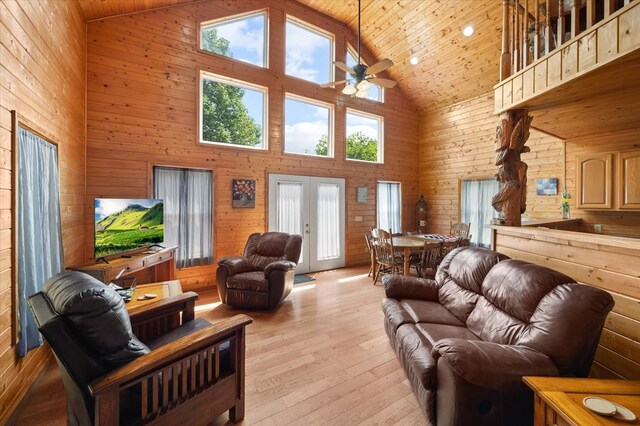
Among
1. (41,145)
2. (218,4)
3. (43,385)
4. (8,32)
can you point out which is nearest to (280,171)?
(218,4)

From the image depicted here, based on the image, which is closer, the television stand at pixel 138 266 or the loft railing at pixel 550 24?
the loft railing at pixel 550 24

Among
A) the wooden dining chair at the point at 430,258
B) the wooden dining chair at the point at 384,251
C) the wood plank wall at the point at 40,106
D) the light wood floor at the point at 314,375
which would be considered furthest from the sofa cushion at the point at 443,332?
the wood plank wall at the point at 40,106

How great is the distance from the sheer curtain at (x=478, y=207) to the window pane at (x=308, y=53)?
4.16m

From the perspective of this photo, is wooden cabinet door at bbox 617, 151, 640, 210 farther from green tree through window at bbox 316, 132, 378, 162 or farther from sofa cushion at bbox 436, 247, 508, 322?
green tree through window at bbox 316, 132, 378, 162

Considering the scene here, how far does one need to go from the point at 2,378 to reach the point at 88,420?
3.67 feet

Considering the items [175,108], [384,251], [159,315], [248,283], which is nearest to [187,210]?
[175,108]

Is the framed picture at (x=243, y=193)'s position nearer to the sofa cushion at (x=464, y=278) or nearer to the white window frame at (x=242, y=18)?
the white window frame at (x=242, y=18)

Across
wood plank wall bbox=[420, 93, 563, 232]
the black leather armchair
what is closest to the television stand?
the black leather armchair

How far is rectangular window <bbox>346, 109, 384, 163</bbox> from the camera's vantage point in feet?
21.3

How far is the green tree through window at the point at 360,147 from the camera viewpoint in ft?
21.1

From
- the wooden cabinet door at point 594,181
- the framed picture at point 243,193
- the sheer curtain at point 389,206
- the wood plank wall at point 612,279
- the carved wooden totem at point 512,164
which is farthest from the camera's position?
the sheer curtain at point 389,206

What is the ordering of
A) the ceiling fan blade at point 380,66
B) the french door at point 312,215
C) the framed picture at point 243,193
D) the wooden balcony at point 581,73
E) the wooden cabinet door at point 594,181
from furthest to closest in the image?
the french door at point 312,215 → the framed picture at point 243,193 → the wooden cabinet door at point 594,181 → the ceiling fan blade at point 380,66 → the wooden balcony at point 581,73

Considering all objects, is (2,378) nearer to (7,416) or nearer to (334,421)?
(7,416)

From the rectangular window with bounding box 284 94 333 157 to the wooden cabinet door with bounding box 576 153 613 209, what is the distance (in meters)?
4.38
